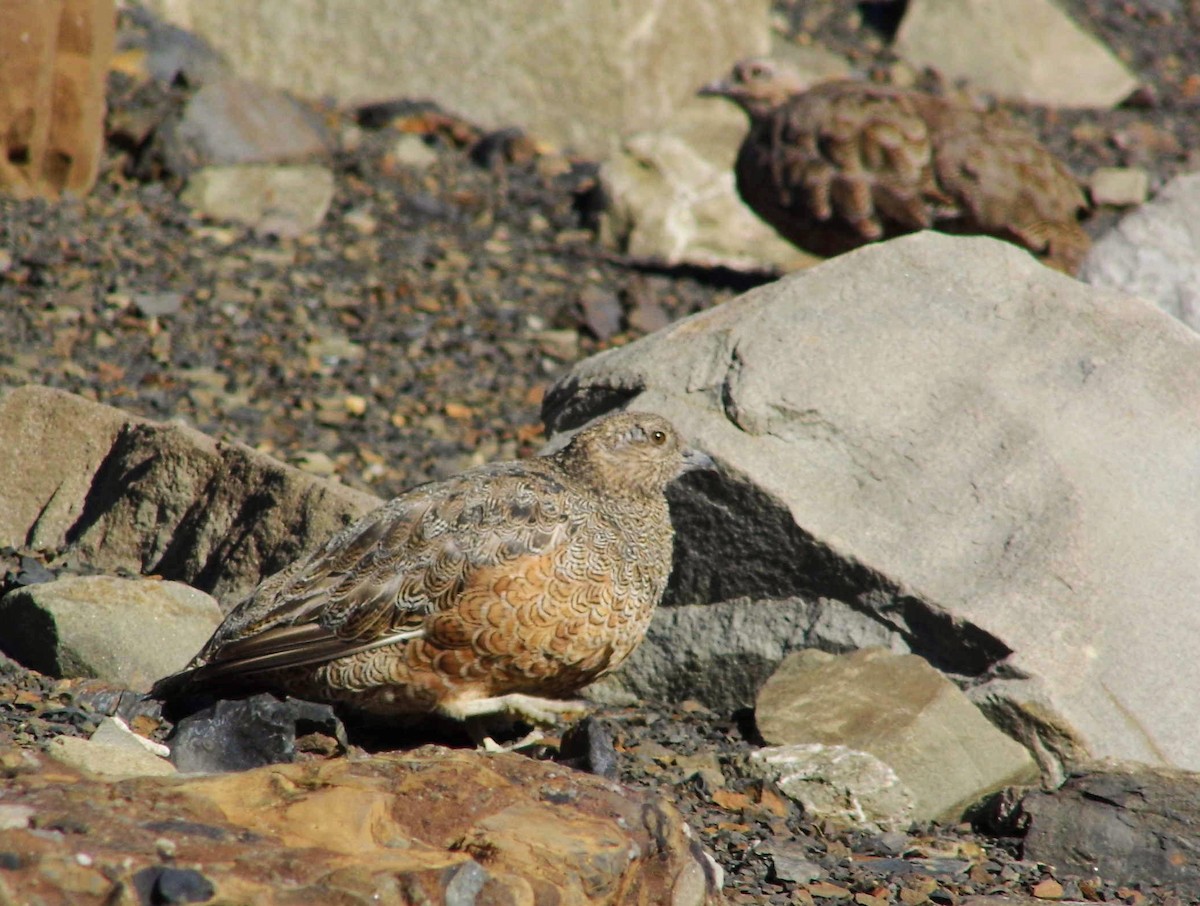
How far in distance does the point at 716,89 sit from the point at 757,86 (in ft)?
1.16

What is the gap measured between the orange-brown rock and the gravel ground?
0.69ft

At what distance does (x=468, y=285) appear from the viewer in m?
9.72

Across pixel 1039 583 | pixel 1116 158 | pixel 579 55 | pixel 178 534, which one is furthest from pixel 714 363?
pixel 1116 158

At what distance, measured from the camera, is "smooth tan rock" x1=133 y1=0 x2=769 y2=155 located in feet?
38.6

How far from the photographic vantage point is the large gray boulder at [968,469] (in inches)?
201

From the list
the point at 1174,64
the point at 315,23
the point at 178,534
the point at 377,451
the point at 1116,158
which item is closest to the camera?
the point at 178,534

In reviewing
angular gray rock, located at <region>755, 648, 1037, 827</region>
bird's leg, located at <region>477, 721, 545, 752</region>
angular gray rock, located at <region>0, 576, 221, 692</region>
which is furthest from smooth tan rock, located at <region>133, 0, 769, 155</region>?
bird's leg, located at <region>477, 721, 545, 752</region>

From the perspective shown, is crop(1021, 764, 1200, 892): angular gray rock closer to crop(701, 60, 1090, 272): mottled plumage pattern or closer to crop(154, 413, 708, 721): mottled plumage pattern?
crop(154, 413, 708, 721): mottled plumage pattern

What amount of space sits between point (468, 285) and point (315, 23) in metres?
3.44

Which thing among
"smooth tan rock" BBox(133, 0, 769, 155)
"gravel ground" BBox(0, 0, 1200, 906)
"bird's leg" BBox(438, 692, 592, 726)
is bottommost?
"gravel ground" BBox(0, 0, 1200, 906)

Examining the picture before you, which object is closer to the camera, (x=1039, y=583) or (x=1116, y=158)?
(x=1039, y=583)

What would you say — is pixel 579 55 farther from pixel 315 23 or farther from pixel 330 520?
pixel 330 520

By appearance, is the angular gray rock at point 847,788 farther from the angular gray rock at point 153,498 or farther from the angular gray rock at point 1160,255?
the angular gray rock at point 1160,255

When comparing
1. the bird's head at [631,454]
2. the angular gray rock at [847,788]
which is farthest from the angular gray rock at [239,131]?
the angular gray rock at [847,788]
